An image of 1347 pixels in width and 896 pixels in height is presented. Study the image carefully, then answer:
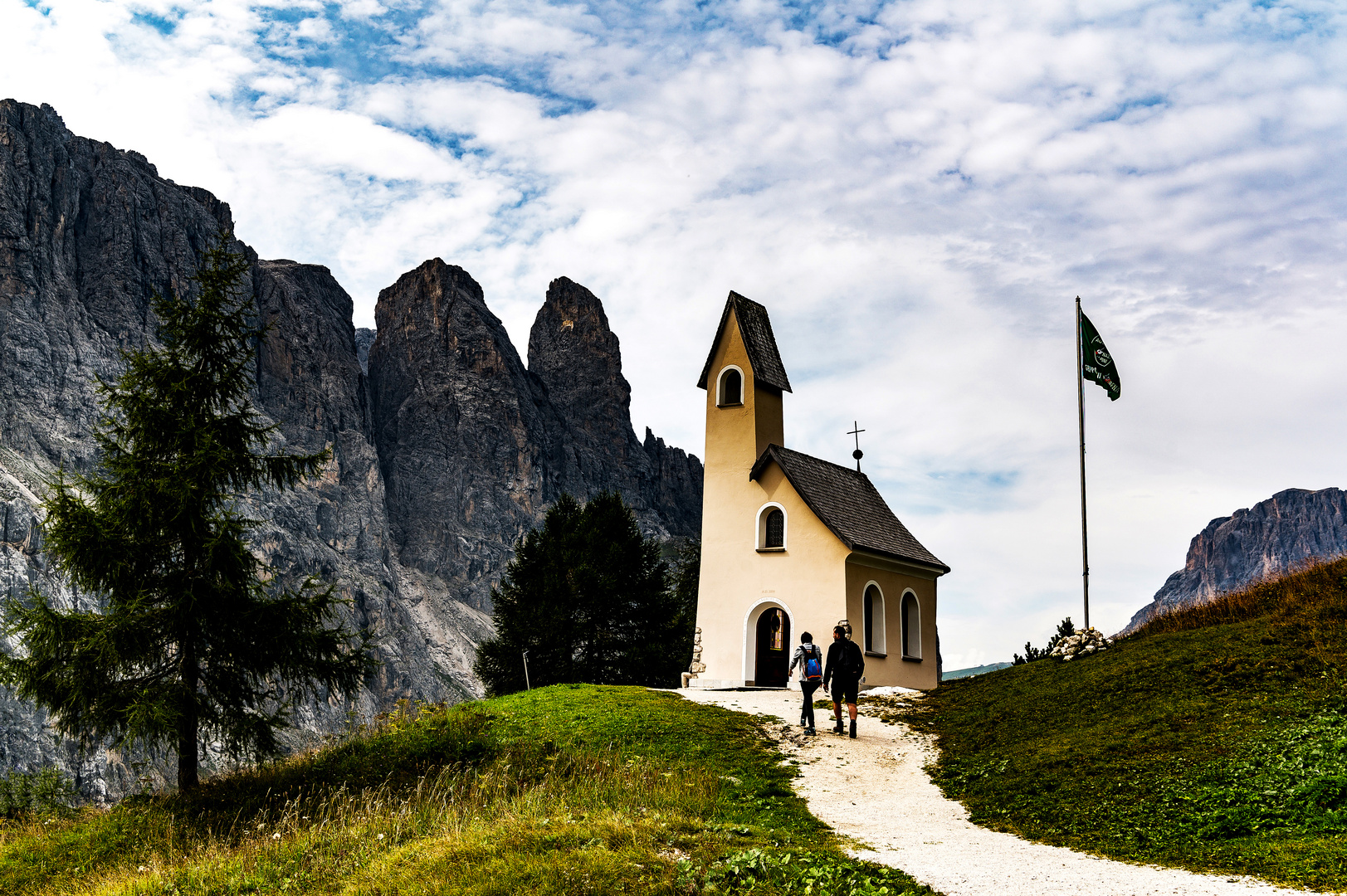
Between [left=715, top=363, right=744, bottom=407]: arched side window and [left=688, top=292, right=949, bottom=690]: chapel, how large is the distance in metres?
0.03

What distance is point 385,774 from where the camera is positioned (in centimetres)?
1591

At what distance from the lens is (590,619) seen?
39.3m

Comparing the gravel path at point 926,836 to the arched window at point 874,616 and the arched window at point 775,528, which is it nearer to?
the arched window at point 874,616

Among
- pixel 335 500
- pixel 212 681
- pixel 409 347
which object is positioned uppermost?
pixel 409 347

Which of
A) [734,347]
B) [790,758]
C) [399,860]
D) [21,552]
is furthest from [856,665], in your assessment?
[21,552]

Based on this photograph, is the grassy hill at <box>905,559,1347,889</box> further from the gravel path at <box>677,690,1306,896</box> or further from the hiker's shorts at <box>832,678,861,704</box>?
the hiker's shorts at <box>832,678,861,704</box>

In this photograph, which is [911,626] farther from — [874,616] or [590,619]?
[590,619]

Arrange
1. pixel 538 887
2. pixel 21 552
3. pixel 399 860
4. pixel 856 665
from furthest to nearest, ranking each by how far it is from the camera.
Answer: pixel 21 552 → pixel 856 665 → pixel 399 860 → pixel 538 887

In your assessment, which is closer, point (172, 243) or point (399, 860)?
point (399, 860)

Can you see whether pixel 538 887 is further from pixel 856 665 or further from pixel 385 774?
pixel 856 665

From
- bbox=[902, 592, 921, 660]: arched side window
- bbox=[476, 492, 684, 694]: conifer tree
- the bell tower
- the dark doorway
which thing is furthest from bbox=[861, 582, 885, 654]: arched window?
bbox=[476, 492, 684, 694]: conifer tree

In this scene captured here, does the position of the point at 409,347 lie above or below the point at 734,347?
above

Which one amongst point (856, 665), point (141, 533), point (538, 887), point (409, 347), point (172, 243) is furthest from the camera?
point (409, 347)

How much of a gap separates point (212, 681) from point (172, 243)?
454 ft
